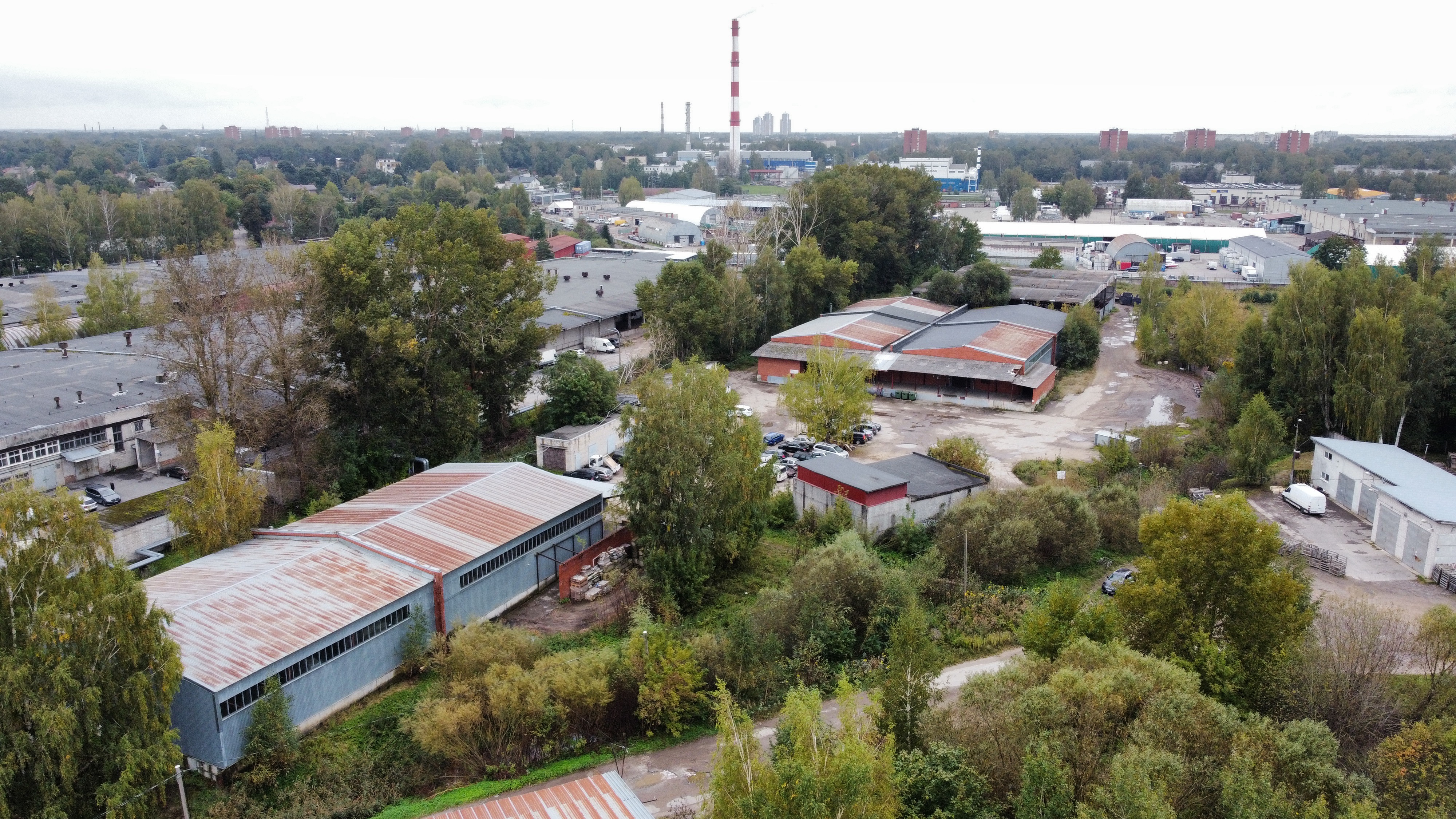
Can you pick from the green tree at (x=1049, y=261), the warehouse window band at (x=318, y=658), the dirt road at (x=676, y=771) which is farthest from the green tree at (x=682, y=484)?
the green tree at (x=1049, y=261)

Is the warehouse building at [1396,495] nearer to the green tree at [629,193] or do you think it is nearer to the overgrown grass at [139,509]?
the overgrown grass at [139,509]

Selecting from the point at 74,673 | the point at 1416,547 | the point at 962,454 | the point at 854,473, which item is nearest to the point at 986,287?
the point at 962,454

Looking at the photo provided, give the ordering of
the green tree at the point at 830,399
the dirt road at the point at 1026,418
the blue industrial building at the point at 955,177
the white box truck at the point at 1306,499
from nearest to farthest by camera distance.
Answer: the white box truck at the point at 1306,499 → the green tree at the point at 830,399 → the dirt road at the point at 1026,418 → the blue industrial building at the point at 955,177

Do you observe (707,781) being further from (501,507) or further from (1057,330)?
(1057,330)

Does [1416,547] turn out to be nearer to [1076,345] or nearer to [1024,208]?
[1076,345]

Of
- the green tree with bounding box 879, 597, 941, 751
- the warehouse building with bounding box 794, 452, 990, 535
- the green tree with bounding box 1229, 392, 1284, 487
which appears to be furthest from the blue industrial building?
the green tree with bounding box 879, 597, 941, 751

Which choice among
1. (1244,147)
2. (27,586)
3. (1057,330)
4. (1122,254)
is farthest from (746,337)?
(1244,147)
